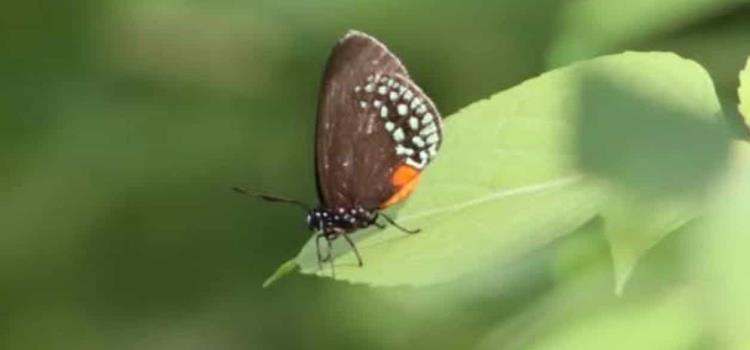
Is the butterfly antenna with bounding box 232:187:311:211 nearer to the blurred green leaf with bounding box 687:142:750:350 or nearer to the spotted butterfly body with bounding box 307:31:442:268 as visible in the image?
the spotted butterfly body with bounding box 307:31:442:268

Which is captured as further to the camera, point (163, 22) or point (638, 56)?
point (163, 22)

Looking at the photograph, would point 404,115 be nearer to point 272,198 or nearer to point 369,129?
point 369,129

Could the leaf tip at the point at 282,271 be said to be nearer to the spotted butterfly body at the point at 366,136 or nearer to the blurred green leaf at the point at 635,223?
the spotted butterfly body at the point at 366,136

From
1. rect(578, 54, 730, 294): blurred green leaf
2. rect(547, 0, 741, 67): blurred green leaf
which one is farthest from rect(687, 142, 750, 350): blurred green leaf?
rect(547, 0, 741, 67): blurred green leaf

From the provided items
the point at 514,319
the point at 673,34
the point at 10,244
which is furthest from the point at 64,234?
the point at 673,34

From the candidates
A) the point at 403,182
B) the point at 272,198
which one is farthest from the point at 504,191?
the point at 272,198

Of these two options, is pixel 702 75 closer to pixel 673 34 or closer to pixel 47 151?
pixel 673 34
